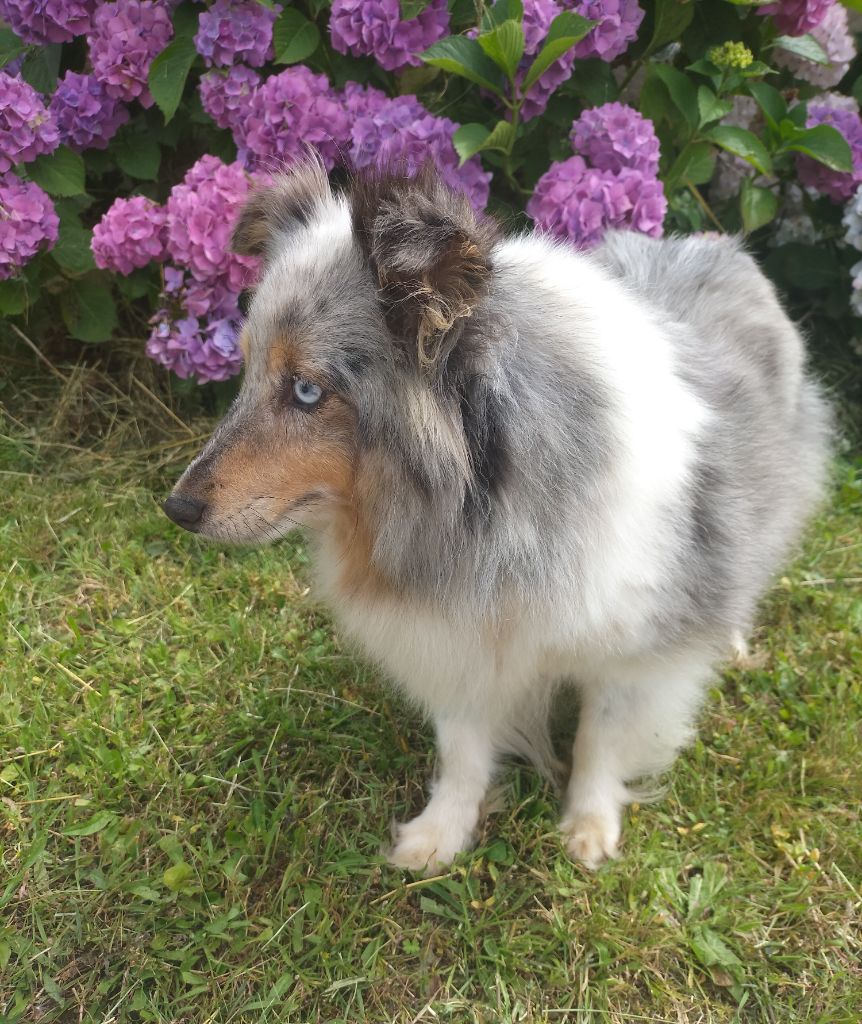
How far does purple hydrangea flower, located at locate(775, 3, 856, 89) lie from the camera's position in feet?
11.3

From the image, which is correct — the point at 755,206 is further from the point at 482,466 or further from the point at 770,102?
the point at 482,466

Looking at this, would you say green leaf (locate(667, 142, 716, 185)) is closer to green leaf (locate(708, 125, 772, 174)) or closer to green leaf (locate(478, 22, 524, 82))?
green leaf (locate(708, 125, 772, 174))

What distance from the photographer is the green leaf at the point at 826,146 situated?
3305 millimetres

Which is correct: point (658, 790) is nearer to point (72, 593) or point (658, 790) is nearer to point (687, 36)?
point (72, 593)

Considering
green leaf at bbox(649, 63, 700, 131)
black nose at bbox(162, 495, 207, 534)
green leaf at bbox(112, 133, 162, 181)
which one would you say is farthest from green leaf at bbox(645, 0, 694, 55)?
black nose at bbox(162, 495, 207, 534)

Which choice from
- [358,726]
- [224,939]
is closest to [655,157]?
[358,726]

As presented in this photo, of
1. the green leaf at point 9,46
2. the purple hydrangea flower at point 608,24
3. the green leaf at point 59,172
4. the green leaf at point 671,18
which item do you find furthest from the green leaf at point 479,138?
the green leaf at point 9,46

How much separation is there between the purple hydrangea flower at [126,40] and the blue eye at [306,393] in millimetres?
2180

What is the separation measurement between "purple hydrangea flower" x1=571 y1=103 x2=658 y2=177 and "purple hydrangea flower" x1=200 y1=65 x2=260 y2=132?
3.89 ft

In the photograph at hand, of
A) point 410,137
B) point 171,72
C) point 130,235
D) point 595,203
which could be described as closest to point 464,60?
point 410,137

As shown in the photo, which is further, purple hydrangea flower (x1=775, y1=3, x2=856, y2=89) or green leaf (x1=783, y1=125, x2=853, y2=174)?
purple hydrangea flower (x1=775, y1=3, x2=856, y2=89)

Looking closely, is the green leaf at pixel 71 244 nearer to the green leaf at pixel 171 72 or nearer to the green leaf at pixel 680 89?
the green leaf at pixel 171 72

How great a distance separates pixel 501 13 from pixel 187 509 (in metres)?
2.03

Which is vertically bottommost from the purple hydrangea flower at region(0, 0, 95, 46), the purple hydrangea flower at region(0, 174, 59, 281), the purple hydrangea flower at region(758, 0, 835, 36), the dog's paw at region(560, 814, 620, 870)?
the dog's paw at region(560, 814, 620, 870)
